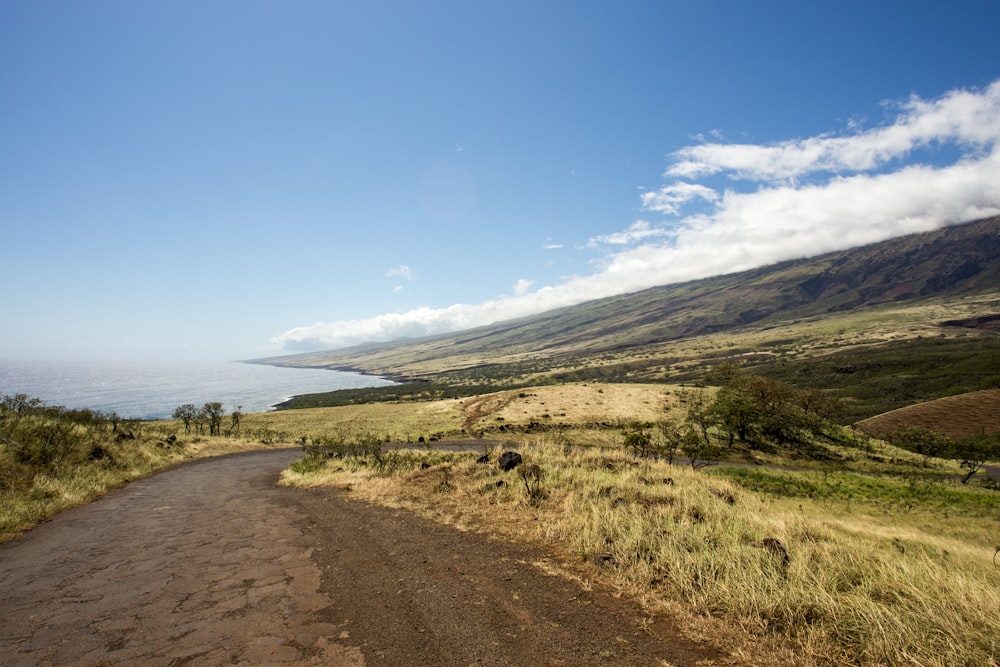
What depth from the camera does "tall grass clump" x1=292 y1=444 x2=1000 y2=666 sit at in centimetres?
551

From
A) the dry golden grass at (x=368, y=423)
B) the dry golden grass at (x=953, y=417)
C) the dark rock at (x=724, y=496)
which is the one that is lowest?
the dry golden grass at (x=953, y=417)

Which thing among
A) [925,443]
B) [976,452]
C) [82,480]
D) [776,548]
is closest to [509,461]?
[776,548]

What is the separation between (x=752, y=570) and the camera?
7305 millimetres

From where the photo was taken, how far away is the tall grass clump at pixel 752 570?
5512 mm

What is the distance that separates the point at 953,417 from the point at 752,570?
11981cm

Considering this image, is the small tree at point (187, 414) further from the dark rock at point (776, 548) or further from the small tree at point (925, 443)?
the small tree at point (925, 443)

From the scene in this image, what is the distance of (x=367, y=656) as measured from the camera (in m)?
5.61

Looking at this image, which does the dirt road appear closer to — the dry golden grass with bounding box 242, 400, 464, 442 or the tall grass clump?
the tall grass clump

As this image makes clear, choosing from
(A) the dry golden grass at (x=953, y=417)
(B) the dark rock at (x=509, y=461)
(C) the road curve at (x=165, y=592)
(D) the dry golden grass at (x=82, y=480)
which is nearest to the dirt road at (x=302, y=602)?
(C) the road curve at (x=165, y=592)

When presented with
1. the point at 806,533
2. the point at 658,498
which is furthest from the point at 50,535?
the point at 806,533

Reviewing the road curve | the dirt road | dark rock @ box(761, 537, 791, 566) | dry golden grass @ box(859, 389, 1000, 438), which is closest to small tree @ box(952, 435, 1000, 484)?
dry golden grass @ box(859, 389, 1000, 438)

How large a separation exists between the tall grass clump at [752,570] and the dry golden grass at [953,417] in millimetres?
99944

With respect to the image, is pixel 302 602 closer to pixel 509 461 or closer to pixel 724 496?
pixel 509 461

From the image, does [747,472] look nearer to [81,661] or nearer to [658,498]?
[658,498]
